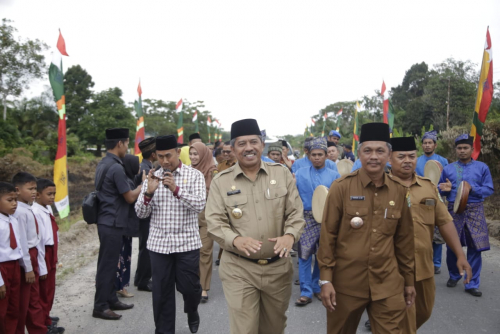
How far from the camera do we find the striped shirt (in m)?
4.27

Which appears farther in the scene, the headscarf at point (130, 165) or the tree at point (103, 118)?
the tree at point (103, 118)

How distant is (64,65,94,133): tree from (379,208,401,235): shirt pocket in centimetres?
5163

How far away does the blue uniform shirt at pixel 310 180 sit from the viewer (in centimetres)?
576

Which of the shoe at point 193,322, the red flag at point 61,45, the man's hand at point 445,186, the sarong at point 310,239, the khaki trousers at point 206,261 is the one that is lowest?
the shoe at point 193,322

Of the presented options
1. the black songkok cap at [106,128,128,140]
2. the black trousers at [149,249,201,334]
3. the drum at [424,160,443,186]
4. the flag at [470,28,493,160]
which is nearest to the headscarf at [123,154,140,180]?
the black songkok cap at [106,128,128,140]

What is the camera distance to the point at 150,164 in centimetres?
637

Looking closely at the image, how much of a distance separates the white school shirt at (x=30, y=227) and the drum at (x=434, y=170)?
5584 mm

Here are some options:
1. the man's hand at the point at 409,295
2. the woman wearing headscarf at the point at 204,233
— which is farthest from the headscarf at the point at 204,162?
the man's hand at the point at 409,295

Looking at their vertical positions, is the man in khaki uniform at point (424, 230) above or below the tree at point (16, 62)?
below

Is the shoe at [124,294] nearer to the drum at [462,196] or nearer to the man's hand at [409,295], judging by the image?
the man's hand at [409,295]

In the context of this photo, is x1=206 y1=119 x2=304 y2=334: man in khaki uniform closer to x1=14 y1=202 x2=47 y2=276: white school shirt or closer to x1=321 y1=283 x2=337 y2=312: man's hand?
x1=321 y1=283 x2=337 y2=312: man's hand

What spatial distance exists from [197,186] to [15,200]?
5.74 feet

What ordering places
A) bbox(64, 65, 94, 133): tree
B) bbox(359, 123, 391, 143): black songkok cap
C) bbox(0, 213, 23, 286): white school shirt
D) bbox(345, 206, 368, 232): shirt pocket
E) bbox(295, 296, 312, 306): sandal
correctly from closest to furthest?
1. bbox(345, 206, 368, 232): shirt pocket
2. bbox(359, 123, 391, 143): black songkok cap
3. bbox(0, 213, 23, 286): white school shirt
4. bbox(295, 296, 312, 306): sandal
5. bbox(64, 65, 94, 133): tree

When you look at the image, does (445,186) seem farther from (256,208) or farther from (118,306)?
(118,306)
